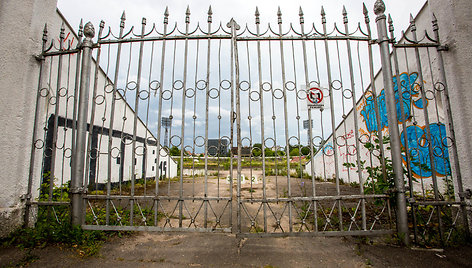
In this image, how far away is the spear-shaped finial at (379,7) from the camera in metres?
2.77

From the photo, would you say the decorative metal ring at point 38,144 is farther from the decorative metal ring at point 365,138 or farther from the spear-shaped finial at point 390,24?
the spear-shaped finial at point 390,24

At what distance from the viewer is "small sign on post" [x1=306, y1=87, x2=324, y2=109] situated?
2.80 m

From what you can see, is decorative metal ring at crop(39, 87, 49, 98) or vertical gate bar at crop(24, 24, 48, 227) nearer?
vertical gate bar at crop(24, 24, 48, 227)

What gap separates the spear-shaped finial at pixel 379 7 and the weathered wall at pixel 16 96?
4.53 m

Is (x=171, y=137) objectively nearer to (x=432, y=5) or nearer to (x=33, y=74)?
(x=33, y=74)

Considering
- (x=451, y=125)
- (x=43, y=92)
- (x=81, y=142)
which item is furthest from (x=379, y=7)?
(x=43, y=92)

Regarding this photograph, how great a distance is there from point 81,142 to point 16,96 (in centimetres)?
99

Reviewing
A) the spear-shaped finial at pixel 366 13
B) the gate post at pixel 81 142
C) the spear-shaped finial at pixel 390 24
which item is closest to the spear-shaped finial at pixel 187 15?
the gate post at pixel 81 142

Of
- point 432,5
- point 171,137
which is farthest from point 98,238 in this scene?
point 432,5

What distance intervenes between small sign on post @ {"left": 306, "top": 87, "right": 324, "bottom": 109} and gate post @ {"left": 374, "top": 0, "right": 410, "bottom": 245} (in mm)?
784

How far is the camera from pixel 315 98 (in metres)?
2.81

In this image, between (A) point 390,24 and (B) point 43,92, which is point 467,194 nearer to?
(A) point 390,24

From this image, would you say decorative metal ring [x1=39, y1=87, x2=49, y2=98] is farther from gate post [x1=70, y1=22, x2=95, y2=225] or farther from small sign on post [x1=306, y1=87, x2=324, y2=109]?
small sign on post [x1=306, y1=87, x2=324, y2=109]

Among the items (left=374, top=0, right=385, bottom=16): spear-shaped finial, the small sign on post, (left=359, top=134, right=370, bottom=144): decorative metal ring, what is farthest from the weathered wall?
(left=374, top=0, right=385, bottom=16): spear-shaped finial
